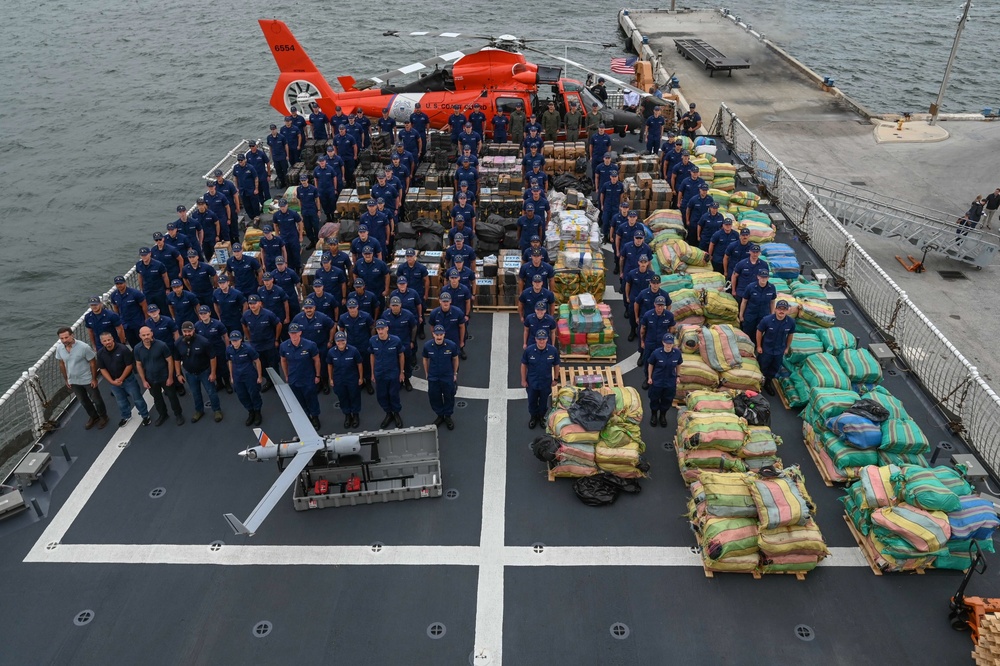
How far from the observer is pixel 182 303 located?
10844 mm

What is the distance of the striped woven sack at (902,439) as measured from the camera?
8.32 metres

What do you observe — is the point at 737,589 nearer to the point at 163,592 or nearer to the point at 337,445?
the point at 337,445

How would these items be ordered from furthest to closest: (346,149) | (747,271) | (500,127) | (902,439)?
1. (500,127)
2. (346,149)
3. (747,271)
4. (902,439)

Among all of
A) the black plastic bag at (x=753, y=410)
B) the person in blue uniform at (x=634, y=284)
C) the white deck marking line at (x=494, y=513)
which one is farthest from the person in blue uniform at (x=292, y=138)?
the black plastic bag at (x=753, y=410)

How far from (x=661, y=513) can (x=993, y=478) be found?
4445 millimetres

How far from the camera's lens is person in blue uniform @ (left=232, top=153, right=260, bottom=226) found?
15859 millimetres

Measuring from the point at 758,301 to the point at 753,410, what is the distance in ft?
7.44

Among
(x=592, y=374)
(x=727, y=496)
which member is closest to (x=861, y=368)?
(x=727, y=496)

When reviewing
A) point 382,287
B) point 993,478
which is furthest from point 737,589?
point 382,287

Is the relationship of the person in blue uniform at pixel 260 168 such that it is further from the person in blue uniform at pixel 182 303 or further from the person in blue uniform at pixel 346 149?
the person in blue uniform at pixel 182 303

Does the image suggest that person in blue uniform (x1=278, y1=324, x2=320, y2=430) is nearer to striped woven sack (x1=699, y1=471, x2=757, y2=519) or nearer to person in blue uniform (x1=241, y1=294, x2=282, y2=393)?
person in blue uniform (x1=241, y1=294, x2=282, y2=393)

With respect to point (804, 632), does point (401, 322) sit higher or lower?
higher

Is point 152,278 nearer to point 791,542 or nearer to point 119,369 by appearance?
point 119,369

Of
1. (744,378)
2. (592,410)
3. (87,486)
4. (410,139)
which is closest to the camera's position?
(592,410)
